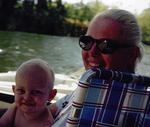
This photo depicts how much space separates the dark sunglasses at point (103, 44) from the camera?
1657mm

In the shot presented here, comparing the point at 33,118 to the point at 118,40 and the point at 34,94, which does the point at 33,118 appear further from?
the point at 118,40

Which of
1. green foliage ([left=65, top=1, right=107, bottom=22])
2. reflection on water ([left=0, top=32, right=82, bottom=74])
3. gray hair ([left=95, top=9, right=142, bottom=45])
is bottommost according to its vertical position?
reflection on water ([left=0, top=32, right=82, bottom=74])

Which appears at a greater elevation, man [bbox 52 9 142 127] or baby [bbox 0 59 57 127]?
man [bbox 52 9 142 127]

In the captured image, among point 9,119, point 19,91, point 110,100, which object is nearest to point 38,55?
point 9,119

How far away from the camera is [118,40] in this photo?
1698 millimetres

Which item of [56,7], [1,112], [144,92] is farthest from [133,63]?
[56,7]

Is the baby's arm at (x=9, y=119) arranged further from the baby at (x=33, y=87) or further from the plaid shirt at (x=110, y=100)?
the plaid shirt at (x=110, y=100)

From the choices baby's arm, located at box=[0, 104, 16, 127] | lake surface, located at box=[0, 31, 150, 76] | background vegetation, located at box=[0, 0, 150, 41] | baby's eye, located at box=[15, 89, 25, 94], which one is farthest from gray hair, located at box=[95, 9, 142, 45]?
background vegetation, located at box=[0, 0, 150, 41]

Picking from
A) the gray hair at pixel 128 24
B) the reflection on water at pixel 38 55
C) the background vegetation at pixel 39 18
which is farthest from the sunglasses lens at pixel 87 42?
the background vegetation at pixel 39 18

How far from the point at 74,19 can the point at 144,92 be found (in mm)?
49732

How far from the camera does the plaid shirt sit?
1.32 metres

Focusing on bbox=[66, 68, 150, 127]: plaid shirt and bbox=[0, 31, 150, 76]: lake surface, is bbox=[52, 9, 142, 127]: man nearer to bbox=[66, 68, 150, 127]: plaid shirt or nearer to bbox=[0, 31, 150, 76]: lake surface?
bbox=[66, 68, 150, 127]: plaid shirt

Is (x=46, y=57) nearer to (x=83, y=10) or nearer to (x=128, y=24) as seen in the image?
(x=128, y=24)

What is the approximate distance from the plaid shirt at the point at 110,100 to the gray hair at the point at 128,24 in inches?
14.7
